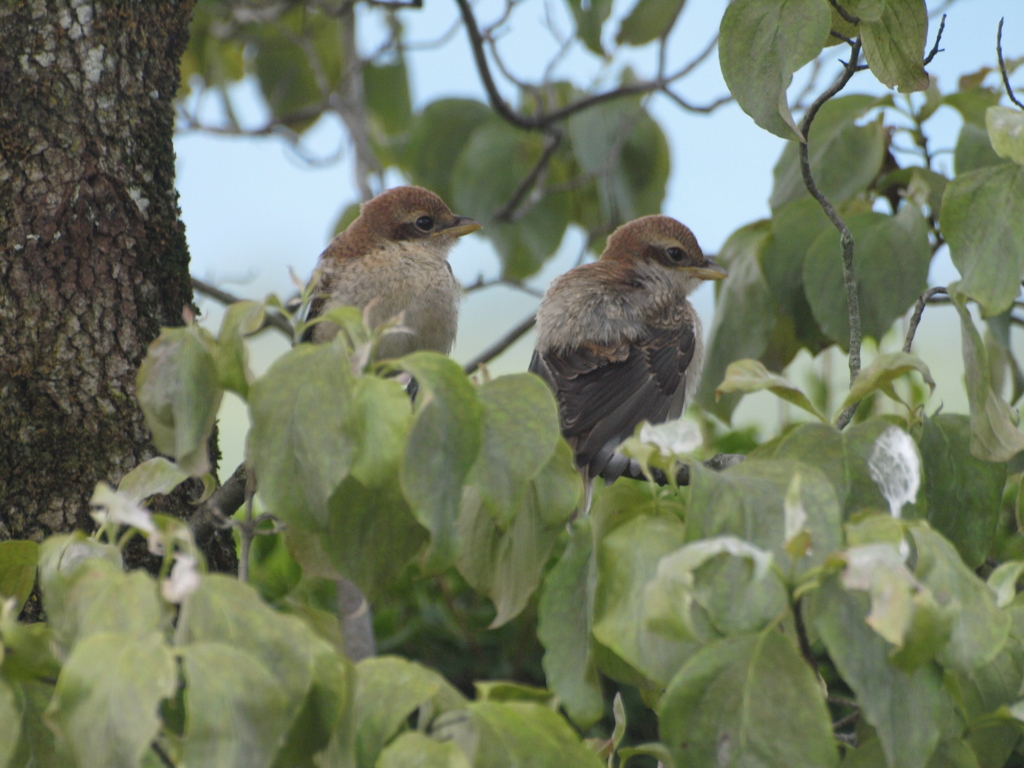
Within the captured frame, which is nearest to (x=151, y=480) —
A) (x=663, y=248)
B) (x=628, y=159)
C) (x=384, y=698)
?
(x=384, y=698)

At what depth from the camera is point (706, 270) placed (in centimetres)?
304

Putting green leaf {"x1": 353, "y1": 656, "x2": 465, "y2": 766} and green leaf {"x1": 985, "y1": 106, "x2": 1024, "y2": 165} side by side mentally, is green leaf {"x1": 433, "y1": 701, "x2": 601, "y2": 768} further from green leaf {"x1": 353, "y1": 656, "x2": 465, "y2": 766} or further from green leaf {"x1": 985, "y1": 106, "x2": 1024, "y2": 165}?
green leaf {"x1": 985, "y1": 106, "x2": 1024, "y2": 165}

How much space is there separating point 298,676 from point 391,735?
0.12 metres

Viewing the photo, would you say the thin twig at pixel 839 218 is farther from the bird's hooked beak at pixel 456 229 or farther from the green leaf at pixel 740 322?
the bird's hooked beak at pixel 456 229

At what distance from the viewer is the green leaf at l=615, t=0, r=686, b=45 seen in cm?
326

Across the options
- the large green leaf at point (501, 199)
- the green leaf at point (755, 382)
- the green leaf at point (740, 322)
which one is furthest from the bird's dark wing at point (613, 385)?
the green leaf at point (755, 382)

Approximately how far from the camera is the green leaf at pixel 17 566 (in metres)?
1.11

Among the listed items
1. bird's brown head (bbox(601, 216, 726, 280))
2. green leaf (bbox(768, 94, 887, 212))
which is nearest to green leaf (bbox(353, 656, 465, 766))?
green leaf (bbox(768, 94, 887, 212))

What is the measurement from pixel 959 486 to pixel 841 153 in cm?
114

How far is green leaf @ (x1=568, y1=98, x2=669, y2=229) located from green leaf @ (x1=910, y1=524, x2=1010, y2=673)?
2445mm

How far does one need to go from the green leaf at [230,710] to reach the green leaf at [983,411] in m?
0.77

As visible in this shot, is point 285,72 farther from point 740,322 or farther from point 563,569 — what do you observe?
point 563,569

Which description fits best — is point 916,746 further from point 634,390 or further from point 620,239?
point 620,239

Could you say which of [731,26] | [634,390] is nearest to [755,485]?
[731,26]
